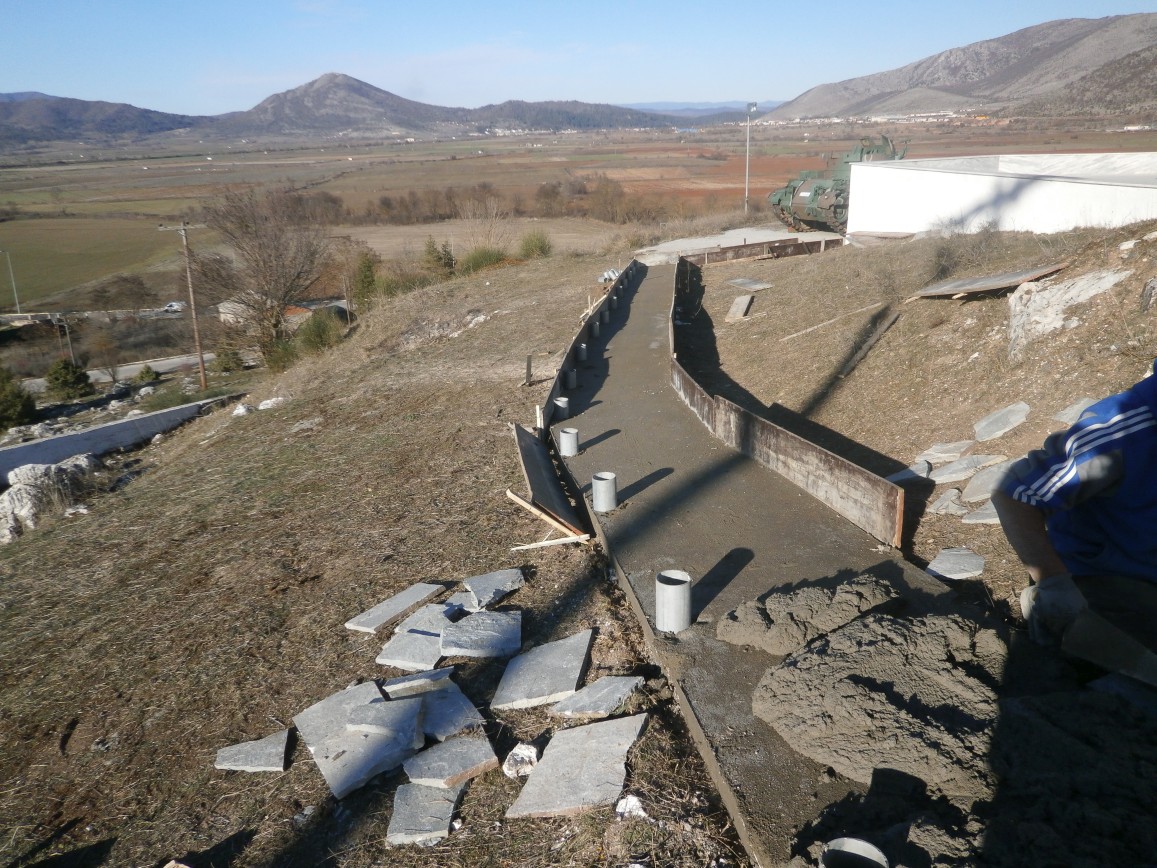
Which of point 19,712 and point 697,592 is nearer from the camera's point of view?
point 697,592

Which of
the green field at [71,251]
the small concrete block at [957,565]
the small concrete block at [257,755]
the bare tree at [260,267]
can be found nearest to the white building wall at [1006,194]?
the small concrete block at [957,565]

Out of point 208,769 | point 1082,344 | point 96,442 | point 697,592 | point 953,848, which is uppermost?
point 1082,344

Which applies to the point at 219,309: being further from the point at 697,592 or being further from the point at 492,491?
the point at 697,592

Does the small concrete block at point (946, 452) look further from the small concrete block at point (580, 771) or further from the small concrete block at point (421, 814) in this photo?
the small concrete block at point (421, 814)

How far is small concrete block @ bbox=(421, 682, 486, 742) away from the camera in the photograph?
13.7 ft

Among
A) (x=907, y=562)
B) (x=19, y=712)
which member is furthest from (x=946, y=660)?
(x=19, y=712)

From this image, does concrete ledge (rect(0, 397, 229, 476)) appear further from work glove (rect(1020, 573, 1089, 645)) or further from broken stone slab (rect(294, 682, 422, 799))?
work glove (rect(1020, 573, 1089, 645))

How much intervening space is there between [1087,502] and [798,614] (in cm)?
172

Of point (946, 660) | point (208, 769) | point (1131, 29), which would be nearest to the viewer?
point (946, 660)

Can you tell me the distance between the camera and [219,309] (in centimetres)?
3212

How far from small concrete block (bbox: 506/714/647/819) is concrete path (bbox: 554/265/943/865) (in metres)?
0.40

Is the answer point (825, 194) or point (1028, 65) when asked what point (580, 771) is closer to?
A: point (825, 194)

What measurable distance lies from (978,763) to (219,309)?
34401mm

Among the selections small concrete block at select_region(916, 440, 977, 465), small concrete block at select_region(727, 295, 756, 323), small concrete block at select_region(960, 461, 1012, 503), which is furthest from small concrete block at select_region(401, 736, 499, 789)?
small concrete block at select_region(727, 295, 756, 323)
